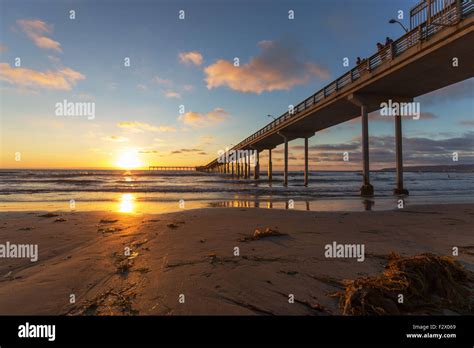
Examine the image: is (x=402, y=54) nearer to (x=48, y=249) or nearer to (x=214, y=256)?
(x=214, y=256)

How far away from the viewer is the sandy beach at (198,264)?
3178mm

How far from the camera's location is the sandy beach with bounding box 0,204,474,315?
3.18 meters

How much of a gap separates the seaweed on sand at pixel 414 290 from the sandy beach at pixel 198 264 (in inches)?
13.0

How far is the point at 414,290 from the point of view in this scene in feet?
10.8

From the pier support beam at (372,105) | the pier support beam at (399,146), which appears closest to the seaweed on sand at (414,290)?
the pier support beam at (372,105)

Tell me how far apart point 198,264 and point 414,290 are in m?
3.19

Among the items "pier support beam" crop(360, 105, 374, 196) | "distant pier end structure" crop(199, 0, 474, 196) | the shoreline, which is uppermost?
"distant pier end structure" crop(199, 0, 474, 196)

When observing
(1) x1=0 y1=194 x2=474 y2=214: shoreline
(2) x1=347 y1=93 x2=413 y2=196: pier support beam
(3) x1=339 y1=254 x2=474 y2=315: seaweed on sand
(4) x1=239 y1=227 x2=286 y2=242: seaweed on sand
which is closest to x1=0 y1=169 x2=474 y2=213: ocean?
(1) x1=0 y1=194 x2=474 y2=214: shoreline

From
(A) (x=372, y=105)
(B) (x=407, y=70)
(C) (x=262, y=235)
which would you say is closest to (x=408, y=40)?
(B) (x=407, y=70)

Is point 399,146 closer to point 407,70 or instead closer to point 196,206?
point 407,70

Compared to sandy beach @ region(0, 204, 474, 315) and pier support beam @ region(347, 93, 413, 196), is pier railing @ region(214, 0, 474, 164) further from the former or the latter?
sandy beach @ region(0, 204, 474, 315)

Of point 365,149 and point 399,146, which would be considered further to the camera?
point 365,149

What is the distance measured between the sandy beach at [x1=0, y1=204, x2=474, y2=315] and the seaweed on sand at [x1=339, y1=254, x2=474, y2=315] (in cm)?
33
